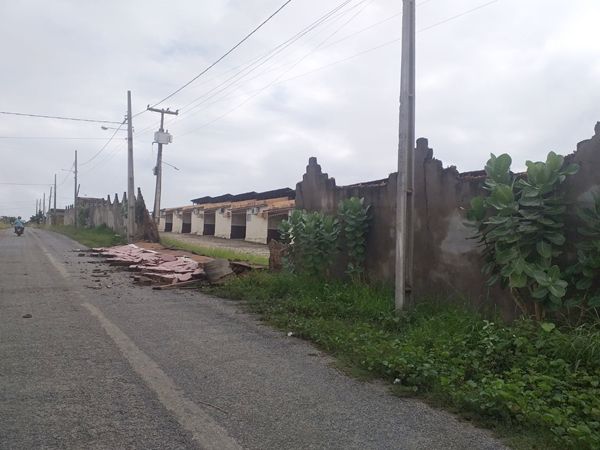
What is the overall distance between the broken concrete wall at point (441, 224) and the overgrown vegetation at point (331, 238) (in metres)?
0.20

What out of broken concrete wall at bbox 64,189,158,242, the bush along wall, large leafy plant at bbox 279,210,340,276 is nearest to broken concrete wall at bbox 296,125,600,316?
the bush along wall

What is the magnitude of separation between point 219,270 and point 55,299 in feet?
11.1

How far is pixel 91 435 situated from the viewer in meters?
3.47

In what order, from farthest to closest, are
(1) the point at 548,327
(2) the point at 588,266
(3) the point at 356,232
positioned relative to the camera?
(3) the point at 356,232
(2) the point at 588,266
(1) the point at 548,327

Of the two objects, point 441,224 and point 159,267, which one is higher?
point 441,224

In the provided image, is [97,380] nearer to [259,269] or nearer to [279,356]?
[279,356]

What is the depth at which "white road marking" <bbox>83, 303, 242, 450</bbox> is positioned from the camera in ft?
11.4

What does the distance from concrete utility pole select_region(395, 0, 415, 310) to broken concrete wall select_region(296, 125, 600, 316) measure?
56 centimetres

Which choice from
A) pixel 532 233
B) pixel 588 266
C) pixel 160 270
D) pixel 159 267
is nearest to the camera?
pixel 588 266

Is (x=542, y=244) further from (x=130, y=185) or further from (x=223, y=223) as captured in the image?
(x=223, y=223)

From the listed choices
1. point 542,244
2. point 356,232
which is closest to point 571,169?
point 542,244

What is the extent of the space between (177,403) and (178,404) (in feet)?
0.10

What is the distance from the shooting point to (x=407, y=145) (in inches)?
288

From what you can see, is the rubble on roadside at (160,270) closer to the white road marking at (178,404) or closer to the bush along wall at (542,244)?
the white road marking at (178,404)
